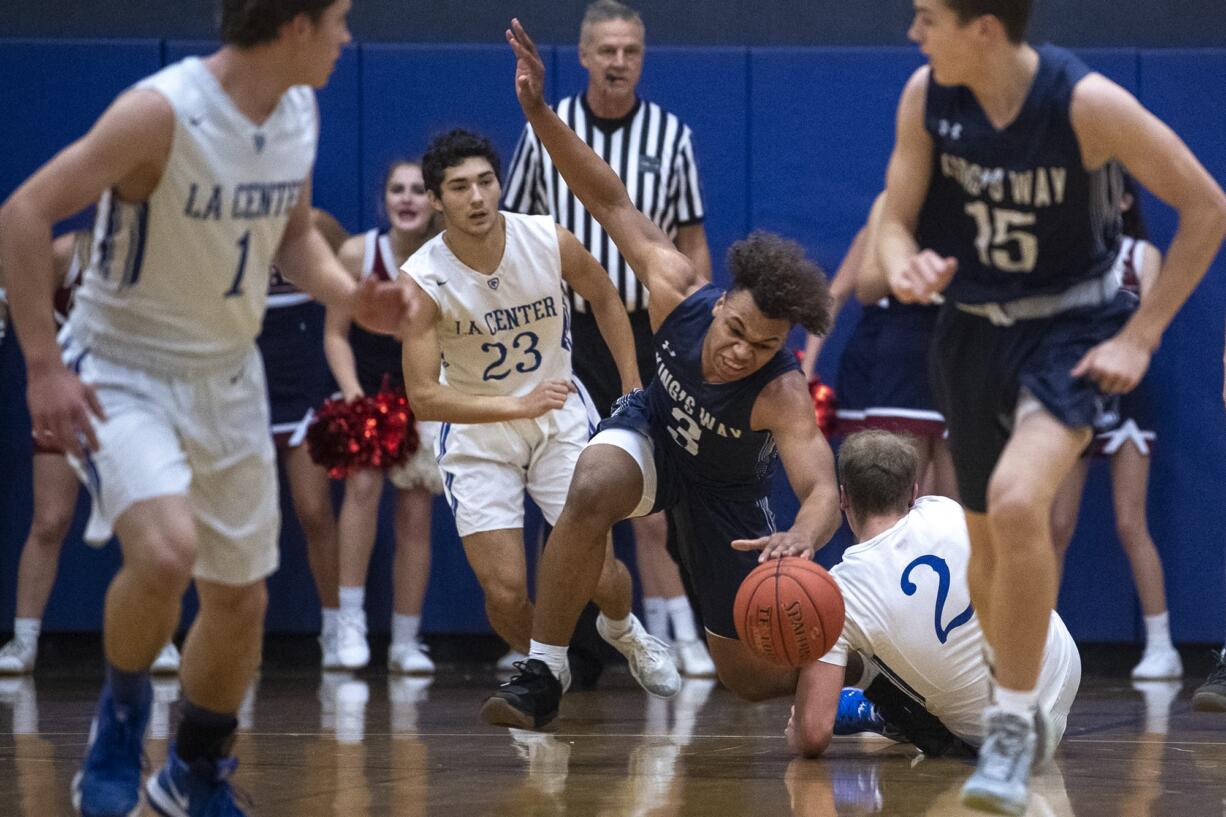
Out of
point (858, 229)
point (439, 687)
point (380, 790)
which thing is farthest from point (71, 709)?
point (858, 229)

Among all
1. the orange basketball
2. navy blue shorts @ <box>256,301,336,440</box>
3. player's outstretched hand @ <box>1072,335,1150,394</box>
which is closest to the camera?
player's outstretched hand @ <box>1072,335,1150,394</box>

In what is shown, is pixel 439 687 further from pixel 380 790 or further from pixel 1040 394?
pixel 1040 394

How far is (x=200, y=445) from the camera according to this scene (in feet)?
11.8

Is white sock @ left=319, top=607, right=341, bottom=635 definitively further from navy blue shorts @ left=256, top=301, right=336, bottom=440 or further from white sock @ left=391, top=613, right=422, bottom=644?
navy blue shorts @ left=256, top=301, right=336, bottom=440

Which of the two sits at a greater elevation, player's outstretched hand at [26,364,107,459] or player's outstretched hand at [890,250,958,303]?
player's outstretched hand at [890,250,958,303]

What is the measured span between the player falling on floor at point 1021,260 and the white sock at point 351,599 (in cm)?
413

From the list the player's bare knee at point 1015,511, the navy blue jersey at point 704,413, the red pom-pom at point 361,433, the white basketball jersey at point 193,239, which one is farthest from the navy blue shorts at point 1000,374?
the red pom-pom at point 361,433

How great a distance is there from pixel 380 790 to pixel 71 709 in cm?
229

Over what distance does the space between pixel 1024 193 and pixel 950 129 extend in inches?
8.4

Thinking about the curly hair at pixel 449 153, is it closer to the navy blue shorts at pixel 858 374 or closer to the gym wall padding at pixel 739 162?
the gym wall padding at pixel 739 162

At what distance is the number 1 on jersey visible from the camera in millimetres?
3605

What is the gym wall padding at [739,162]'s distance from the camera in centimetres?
761

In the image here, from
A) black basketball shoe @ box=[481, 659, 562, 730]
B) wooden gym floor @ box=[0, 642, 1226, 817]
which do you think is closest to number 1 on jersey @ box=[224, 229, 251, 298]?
wooden gym floor @ box=[0, 642, 1226, 817]

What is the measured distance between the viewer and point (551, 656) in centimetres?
519
